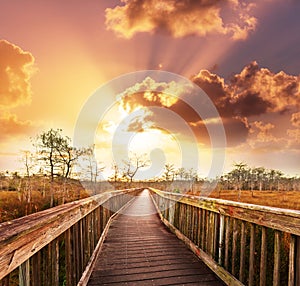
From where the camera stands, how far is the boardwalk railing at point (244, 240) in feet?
7.94

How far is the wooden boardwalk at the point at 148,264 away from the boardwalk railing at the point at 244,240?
0.23m

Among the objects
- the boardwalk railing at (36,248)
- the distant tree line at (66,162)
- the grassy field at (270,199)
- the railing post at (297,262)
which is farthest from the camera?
the distant tree line at (66,162)

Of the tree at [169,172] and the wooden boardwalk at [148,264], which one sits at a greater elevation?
the wooden boardwalk at [148,264]

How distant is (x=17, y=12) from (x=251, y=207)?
12.0 metres

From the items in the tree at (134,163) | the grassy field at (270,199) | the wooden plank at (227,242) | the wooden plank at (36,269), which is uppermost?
the wooden plank at (36,269)

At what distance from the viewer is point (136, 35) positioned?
14391mm

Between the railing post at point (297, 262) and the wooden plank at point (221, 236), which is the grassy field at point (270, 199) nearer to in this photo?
the wooden plank at point (221, 236)

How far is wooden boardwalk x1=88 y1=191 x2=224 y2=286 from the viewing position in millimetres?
3666

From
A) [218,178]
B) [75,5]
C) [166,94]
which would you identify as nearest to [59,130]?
[166,94]

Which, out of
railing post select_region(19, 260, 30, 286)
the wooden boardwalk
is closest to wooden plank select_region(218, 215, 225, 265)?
the wooden boardwalk

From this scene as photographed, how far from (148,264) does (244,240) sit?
1.92m

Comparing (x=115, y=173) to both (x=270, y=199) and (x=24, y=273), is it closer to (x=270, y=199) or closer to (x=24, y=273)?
(x=270, y=199)

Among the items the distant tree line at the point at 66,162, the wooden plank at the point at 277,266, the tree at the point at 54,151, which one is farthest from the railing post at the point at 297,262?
the tree at the point at 54,151

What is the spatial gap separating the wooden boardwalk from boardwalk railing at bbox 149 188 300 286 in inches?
9.2
